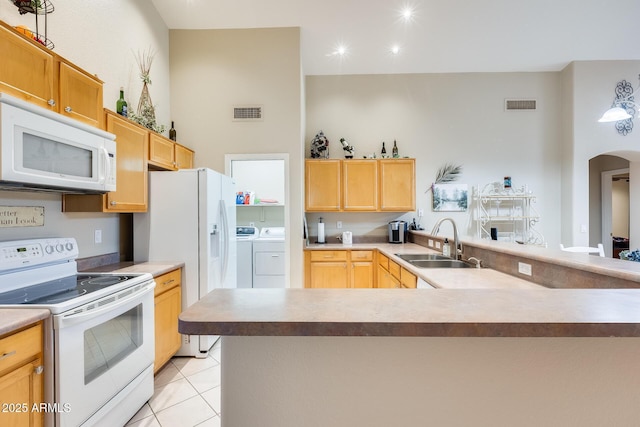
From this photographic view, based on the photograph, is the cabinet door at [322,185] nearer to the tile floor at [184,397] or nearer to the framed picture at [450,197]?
the framed picture at [450,197]

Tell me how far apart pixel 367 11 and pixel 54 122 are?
3203mm

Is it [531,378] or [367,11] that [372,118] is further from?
[531,378]

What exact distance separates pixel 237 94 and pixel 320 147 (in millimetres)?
1398

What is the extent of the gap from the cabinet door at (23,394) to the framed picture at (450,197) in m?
4.71

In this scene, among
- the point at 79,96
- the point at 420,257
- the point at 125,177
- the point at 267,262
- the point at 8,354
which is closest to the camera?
the point at 8,354

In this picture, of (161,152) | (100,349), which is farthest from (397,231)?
(100,349)

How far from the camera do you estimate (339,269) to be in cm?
407

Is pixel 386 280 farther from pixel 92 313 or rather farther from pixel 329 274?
pixel 92 313

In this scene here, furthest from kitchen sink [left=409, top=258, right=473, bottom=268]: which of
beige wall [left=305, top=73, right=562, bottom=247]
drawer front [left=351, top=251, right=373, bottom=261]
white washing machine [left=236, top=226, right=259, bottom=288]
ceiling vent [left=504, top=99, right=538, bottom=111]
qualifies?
ceiling vent [left=504, top=99, right=538, bottom=111]

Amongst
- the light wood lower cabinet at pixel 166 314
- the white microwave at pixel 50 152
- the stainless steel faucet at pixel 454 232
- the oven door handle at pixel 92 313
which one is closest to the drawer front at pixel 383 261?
the stainless steel faucet at pixel 454 232

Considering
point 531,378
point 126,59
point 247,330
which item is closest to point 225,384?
point 247,330

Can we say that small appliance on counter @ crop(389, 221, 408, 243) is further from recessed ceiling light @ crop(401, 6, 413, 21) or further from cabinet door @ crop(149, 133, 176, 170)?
cabinet door @ crop(149, 133, 176, 170)

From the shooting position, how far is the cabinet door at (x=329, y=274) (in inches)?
159

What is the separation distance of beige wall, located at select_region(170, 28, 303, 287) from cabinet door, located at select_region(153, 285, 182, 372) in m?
1.64
